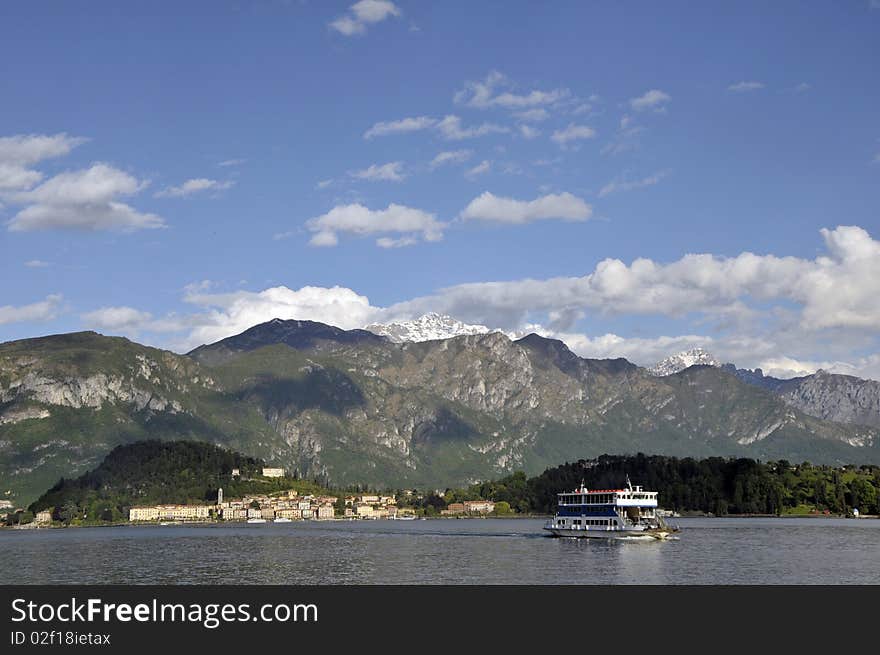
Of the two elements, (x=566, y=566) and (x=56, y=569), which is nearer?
(x=566, y=566)

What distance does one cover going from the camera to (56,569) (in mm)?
150000
